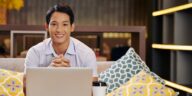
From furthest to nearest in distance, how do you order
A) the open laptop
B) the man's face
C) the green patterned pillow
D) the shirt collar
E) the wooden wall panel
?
the wooden wall panel, the green patterned pillow, the shirt collar, the man's face, the open laptop

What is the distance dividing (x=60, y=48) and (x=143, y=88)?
750 millimetres

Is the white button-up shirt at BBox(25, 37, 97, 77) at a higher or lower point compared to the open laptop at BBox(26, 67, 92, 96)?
higher

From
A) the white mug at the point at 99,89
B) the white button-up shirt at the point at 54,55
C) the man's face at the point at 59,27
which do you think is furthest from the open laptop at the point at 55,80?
the white button-up shirt at the point at 54,55

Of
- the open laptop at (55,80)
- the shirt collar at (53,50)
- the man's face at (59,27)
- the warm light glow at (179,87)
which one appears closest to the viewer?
the open laptop at (55,80)

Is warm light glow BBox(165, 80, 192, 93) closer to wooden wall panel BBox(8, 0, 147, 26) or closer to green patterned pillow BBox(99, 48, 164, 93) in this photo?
green patterned pillow BBox(99, 48, 164, 93)

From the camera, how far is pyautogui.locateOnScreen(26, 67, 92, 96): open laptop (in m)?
1.30

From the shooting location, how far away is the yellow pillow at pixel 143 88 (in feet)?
7.40

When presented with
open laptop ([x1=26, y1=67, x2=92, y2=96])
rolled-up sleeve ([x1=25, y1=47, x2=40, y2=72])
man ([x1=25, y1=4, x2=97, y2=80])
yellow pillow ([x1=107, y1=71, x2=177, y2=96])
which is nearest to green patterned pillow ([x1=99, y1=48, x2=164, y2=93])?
yellow pillow ([x1=107, y1=71, x2=177, y2=96])

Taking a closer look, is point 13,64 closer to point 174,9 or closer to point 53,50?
point 53,50

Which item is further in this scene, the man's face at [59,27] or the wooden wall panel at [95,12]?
the wooden wall panel at [95,12]

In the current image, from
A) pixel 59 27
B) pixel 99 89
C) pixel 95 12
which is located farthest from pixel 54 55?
pixel 95 12

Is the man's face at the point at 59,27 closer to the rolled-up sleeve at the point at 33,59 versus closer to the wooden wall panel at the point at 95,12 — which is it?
the rolled-up sleeve at the point at 33,59

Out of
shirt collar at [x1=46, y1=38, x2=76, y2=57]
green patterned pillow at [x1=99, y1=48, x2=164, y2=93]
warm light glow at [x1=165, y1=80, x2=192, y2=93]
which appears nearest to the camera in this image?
shirt collar at [x1=46, y1=38, x2=76, y2=57]

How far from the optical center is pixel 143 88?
2.29 m
